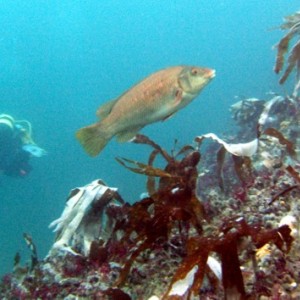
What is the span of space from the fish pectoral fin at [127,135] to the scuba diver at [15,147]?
1419 centimetres

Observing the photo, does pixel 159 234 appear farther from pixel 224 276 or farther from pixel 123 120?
pixel 123 120

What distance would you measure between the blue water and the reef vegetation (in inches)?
3183

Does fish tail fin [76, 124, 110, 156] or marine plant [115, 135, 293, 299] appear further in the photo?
fish tail fin [76, 124, 110, 156]

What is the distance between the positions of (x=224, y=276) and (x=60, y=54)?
168 metres

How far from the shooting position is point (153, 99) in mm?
3463

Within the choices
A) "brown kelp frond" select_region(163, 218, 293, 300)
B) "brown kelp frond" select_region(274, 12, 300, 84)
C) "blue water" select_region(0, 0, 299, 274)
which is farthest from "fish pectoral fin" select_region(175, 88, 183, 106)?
"blue water" select_region(0, 0, 299, 274)

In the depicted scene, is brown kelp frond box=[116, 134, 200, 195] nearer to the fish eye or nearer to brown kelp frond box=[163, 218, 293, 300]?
the fish eye

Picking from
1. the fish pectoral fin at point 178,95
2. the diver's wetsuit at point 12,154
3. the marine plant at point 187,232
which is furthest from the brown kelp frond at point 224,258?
the diver's wetsuit at point 12,154

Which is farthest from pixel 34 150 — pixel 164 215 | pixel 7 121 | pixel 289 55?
pixel 164 215

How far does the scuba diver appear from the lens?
17.4 m

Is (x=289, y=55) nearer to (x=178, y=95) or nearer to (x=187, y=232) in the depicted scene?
(x=178, y=95)

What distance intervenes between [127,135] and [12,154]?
16.4 meters

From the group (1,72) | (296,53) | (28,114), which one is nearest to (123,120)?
(296,53)

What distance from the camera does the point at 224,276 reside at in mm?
1851
